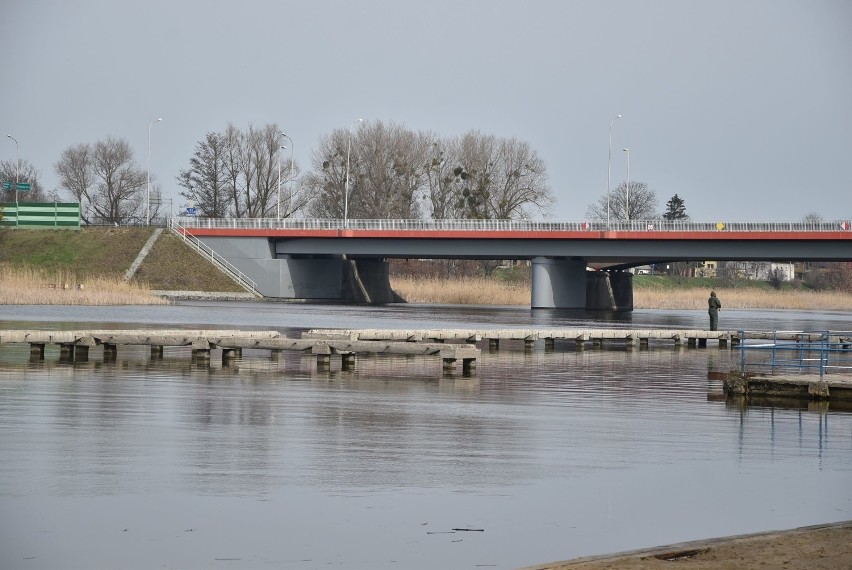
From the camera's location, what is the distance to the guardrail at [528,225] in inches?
3182

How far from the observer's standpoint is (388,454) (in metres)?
16.6

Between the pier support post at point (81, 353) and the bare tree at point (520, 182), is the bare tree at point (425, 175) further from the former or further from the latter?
the pier support post at point (81, 353)

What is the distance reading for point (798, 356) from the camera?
1613 inches

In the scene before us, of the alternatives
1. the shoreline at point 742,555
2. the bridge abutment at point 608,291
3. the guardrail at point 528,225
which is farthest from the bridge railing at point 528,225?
the shoreline at point 742,555

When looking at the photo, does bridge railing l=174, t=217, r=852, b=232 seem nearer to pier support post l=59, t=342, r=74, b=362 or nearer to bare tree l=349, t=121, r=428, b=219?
bare tree l=349, t=121, r=428, b=219

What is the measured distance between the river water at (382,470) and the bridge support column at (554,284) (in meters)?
63.1

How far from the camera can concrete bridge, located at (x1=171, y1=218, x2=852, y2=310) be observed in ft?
267

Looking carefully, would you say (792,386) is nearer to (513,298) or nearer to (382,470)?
(382,470)

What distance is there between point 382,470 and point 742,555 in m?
5.73

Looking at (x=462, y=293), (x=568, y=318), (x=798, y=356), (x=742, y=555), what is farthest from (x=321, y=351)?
(x=462, y=293)

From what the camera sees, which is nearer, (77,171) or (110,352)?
(110,352)

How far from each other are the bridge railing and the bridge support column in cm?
336

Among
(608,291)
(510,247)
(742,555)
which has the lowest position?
(742,555)

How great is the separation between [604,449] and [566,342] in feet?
102
